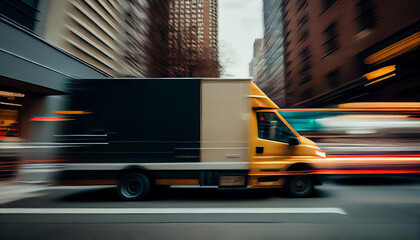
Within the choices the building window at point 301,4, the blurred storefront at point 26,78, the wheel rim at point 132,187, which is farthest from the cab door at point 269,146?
the building window at point 301,4

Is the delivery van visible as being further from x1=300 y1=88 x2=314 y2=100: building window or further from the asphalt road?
x1=300 y1=88 x2=314 y2=100: building window

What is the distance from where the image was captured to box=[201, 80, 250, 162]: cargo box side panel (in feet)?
17.4

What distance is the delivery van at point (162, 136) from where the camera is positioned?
5.22 m

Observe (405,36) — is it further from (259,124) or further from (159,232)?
(159,232)

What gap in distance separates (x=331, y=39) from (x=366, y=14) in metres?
4.53

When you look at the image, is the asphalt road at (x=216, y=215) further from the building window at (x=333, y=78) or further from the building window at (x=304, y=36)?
the building window at (x=304, y=36)

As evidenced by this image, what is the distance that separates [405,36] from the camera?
12453mm

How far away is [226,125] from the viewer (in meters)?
5.31

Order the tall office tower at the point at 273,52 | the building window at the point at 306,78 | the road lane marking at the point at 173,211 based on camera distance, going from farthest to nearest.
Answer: the tall office tower at the point at 273,52
the building window at the point at 306,78
the road lane marking at the point at 173,211

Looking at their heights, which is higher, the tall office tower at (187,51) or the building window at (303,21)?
the building window at (303,21)

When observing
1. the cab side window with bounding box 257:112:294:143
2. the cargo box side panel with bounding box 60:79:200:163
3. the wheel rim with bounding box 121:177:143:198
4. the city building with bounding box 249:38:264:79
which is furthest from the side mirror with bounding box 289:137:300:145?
the city building with bounding box 249:38:264:79

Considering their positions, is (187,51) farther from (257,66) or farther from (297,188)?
(257,66)

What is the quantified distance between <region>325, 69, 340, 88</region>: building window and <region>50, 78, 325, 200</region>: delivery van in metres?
16.9

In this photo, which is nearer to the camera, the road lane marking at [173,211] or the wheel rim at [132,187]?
the road lane marking at [173,211]
